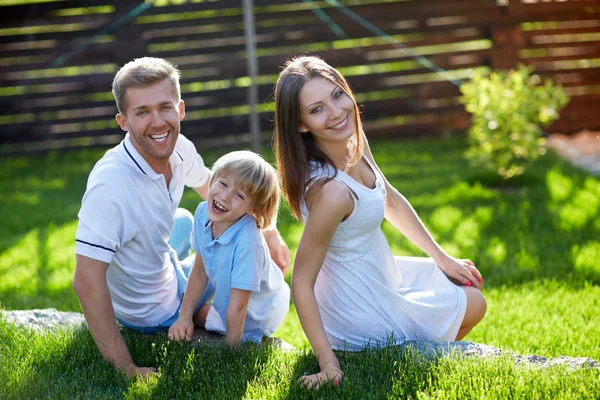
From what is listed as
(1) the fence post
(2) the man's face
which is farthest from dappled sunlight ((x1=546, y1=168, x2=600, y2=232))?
(1) the fence post

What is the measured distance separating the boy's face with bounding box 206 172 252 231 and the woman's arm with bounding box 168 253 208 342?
23 centimetres

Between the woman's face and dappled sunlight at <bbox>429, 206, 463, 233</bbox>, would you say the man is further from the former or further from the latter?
dappled sunlight at <bbox>429, 206, 463, 233</bbox>

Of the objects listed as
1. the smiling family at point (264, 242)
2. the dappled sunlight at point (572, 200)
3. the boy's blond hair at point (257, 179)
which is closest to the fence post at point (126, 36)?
the dappled sunlight at point (572, 200)

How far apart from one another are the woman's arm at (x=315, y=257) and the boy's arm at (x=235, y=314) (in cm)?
29

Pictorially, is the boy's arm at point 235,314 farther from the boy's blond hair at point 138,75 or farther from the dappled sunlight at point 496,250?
the dappled sunlight at point 496,250

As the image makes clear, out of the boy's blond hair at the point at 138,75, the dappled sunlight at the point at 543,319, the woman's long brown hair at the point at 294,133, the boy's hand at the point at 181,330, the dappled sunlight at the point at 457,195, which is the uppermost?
the boy's blond hair at the point at 138,75

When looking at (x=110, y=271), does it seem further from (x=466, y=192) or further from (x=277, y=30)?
(x=277, y=30)

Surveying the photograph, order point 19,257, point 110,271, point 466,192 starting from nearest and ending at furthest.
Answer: point 110,271 < point 19,257 < point 466,192

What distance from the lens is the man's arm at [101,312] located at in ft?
8.99

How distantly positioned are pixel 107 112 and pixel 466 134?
13.7ft

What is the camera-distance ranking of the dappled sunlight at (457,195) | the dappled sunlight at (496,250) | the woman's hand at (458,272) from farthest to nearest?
the dappled sunlight at (457,195)
the dappled sunlight at (496,250)
the woman's hand at (458,272)

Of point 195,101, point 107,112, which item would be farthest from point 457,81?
point 107,112

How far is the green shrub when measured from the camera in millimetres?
6008

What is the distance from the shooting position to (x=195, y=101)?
8242mm
